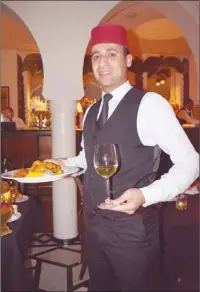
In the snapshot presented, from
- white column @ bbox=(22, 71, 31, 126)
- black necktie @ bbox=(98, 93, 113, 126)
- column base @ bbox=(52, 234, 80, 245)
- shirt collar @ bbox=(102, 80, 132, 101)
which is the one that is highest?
white column @ bbox=(22, 71, 31, 126)

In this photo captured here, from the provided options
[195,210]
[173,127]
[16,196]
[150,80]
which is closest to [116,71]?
[173,127]

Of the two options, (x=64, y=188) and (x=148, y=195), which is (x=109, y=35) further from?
(x=64, y=188)

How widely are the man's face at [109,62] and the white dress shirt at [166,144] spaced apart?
0.35 ft

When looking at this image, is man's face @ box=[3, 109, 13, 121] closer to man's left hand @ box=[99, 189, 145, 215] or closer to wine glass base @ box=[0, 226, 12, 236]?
wine glass base @ box=[0, 226, 12, 236]

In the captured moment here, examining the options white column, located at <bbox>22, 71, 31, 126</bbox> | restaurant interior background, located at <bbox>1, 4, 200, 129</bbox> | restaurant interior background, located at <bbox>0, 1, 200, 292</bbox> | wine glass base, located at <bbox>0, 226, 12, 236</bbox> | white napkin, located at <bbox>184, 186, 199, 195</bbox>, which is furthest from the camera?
white column, located at <bbox>22, 71, 31, 126</bbox>

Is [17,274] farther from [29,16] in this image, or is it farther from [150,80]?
[150,80]

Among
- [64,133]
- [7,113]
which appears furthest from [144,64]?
[64,133]

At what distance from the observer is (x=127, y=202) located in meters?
0.80

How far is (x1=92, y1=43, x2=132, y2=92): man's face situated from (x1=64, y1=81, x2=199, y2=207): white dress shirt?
11 centimetres

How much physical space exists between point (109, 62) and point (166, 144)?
277 millimetres

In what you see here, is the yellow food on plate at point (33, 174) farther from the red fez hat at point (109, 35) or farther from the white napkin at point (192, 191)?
the white napkin at point (192, 191)

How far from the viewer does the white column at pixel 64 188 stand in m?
2.31

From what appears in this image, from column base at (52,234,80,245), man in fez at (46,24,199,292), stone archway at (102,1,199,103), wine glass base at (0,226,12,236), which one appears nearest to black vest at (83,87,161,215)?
man in fez at (46,24,199,292)

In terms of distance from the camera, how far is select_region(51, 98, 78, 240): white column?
2.31 m
